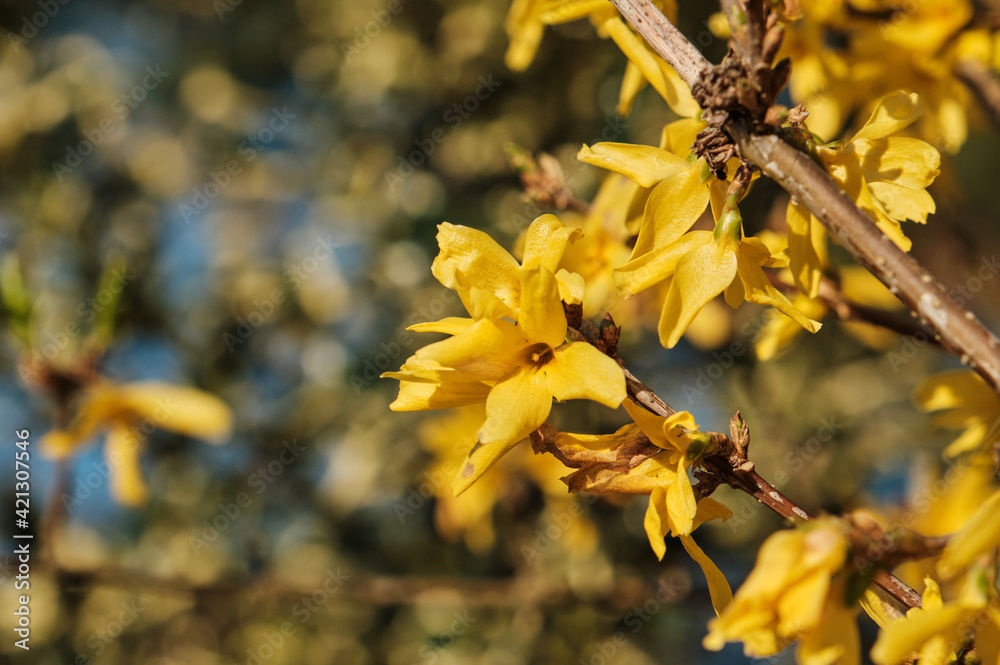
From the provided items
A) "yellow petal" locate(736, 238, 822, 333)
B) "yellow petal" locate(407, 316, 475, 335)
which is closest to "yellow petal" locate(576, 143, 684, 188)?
"yellow petal" locate(736, 238, 822, 333)

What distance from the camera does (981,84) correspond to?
1340 mm

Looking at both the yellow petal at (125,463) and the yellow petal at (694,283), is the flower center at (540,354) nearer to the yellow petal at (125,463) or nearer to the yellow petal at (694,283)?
the yellow petal at (694,283)

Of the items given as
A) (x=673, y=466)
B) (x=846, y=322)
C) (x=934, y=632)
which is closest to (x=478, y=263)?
(x=673, y=466)

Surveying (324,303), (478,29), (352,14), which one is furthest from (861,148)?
(352,14)

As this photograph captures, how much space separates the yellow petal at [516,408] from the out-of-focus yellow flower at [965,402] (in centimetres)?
72

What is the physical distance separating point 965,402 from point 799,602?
2.32 feet

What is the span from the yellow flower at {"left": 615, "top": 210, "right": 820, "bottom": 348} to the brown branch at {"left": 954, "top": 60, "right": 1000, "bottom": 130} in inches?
36.0

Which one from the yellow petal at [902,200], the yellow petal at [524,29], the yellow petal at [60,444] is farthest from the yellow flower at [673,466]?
the yellow petal at [60,444]

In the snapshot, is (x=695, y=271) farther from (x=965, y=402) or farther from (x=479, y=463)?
(x=965, y=402)

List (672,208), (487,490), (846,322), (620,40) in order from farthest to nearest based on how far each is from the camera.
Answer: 1. (487,490)
2. (846,322)
3. (620,40)
4. (672,208)

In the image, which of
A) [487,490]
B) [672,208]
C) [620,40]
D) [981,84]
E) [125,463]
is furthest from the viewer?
[487,490]

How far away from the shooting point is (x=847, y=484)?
85.0 inches

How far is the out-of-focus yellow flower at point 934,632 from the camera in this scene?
53 cm

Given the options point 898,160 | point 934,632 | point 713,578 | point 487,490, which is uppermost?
point 898,160
